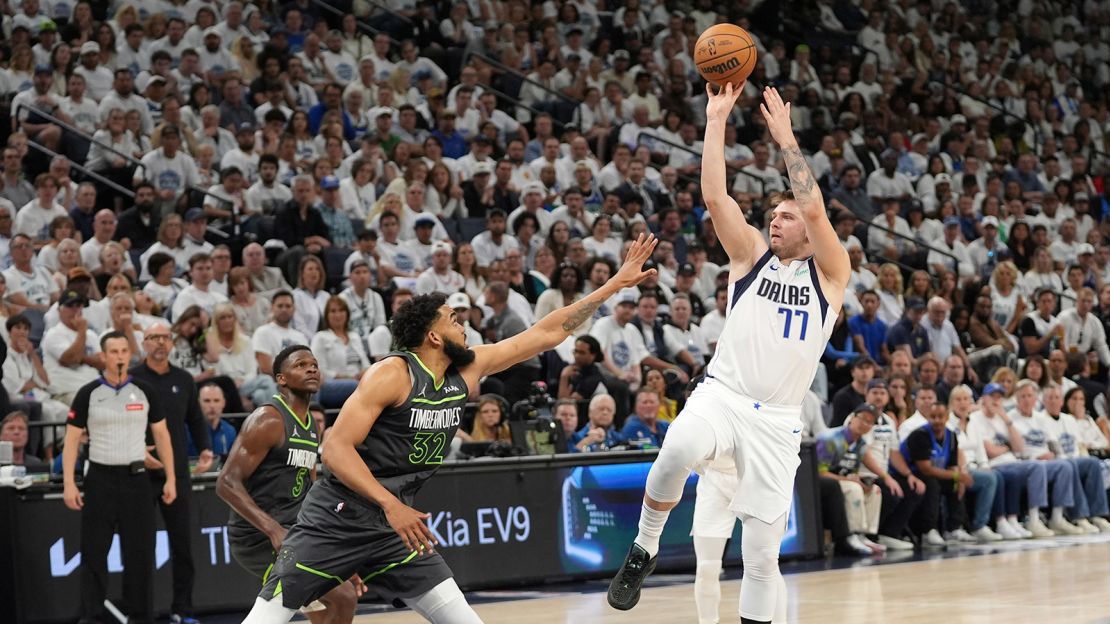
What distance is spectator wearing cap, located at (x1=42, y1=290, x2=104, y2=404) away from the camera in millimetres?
12414

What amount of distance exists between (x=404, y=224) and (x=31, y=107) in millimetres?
3991

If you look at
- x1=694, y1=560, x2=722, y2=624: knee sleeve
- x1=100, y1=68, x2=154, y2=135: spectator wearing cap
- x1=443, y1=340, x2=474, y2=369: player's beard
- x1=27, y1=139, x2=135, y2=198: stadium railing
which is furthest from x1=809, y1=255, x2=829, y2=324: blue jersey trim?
x1=100, y1=68, x2=154, y2=135: spectator wearing cap

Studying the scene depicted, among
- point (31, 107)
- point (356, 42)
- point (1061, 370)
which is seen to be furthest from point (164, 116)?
point (1061, 370)

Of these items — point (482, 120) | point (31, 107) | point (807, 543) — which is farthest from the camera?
point (482, 120)

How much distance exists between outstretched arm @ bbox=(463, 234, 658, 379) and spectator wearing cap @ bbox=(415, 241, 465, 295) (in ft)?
25.9

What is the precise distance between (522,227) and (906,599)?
23.1 feet

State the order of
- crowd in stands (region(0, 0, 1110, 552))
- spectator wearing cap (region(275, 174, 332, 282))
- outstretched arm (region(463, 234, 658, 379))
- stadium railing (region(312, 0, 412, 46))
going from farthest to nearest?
stadium railing (region(312, 0, 412, 46))
spectator wearing cap (region(275, 174, 332, 282))
crowd in stands (region(0, 0, 1110, 552))
outstretched arm (region(463, 234, 658, 379))

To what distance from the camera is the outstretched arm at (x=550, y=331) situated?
6.60 metres

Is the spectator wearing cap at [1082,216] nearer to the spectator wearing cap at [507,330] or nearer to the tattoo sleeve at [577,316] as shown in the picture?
the spectator wearing cap at [507,330]

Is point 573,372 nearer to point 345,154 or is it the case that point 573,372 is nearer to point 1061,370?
point 345,154

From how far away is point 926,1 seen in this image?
2734 centimetres

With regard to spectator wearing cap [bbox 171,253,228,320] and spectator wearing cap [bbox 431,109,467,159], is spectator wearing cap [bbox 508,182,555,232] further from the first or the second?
spectator wearing cap [bbox 171,253,228,320]

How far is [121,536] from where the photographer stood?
10031 mm

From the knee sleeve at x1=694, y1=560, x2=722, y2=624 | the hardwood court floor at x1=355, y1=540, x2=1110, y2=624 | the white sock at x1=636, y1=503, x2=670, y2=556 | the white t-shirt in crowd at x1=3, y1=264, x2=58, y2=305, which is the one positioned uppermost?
the white t-shirt in crowd at x1=3, y1=264, x2=58, y2=305
